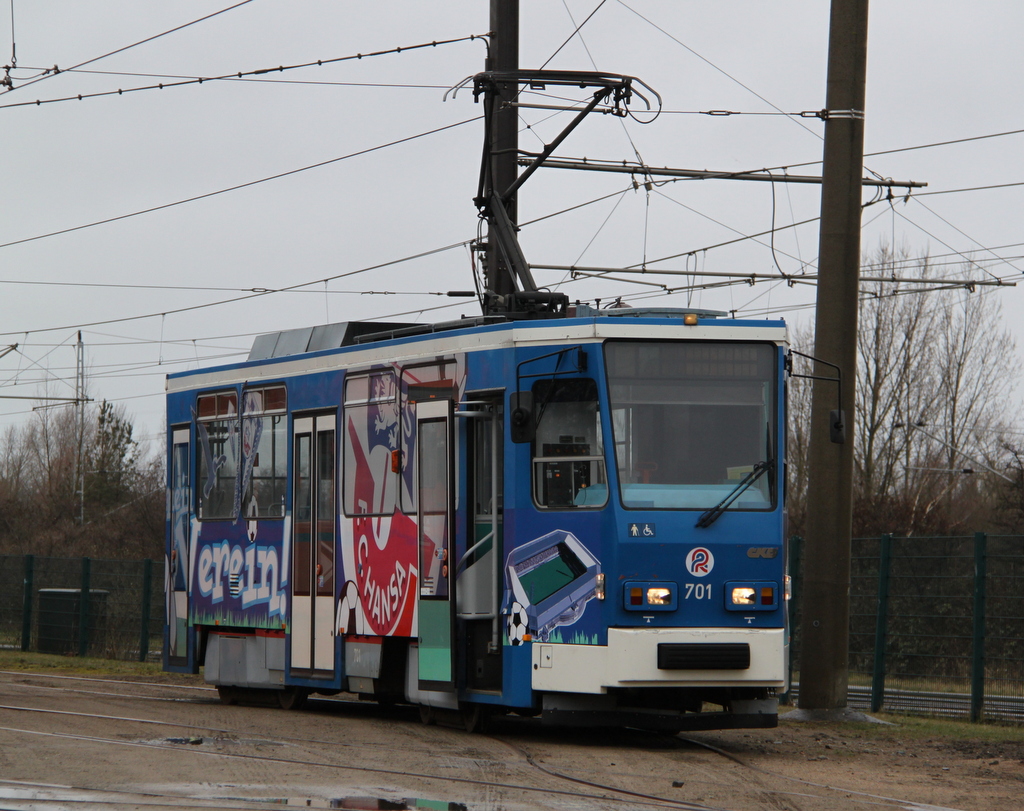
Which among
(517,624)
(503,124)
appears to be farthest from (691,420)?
(503,124)

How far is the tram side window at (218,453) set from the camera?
1555 cm

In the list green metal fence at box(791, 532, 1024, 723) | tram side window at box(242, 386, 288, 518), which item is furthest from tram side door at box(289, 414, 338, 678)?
green metal fence at box(791, 532, 1024, 723)

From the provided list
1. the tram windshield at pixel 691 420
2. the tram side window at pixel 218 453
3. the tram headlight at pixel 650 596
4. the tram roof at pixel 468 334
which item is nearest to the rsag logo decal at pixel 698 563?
the tram headlight at pixel 650 596

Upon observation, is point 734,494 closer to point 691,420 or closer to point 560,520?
point 691,420

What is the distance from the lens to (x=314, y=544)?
46.1ft

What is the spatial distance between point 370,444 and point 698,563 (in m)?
3.46

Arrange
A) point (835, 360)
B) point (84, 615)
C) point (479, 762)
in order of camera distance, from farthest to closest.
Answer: point (84, 615)
point (835, 360)
point (479, 762)

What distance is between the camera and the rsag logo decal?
11305mm

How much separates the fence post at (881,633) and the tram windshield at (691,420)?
4.77m

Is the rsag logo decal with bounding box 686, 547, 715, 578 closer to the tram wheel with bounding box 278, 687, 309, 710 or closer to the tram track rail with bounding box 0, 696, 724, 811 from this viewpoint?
the tram track rail with bounding box 0, 696, 724, 811

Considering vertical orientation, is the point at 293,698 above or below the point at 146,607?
above

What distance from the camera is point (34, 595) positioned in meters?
27.8

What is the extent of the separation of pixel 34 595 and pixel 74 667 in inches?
188

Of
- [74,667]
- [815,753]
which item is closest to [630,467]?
[815,753]
